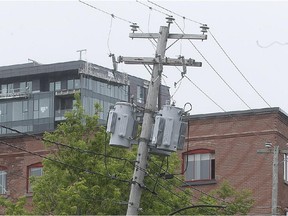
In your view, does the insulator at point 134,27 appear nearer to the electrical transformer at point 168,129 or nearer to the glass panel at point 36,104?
the electrical transformer at point 168,129

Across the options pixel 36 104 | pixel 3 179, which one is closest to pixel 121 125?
pixel 3 179

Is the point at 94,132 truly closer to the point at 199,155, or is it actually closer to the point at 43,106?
the point at 199,155

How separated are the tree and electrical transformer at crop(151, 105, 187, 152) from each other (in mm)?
7973

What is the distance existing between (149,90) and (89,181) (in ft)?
30.8

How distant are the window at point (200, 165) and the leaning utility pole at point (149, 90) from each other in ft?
70.9

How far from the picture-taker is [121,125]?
2838cm

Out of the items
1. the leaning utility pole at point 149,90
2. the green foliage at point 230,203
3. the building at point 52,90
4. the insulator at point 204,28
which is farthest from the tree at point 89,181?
the building at point 52,90

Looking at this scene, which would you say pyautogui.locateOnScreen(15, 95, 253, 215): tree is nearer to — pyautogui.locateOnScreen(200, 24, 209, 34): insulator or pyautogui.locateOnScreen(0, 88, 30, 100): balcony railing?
pyautogui.locateOnScreen(200, 24, 209, 34): insulator

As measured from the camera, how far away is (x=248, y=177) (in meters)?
50.2

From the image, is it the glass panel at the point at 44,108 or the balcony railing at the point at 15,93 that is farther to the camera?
the balcony railing at the point at 15,93

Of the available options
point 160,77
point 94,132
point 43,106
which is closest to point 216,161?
point 94,132

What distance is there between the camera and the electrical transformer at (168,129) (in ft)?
92.0

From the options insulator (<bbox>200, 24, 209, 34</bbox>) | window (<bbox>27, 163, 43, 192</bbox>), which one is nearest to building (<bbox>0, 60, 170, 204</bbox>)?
window (<bbox>27, 163, 43, 192</bbox>)

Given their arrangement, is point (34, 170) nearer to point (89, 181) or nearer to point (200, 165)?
point (200, 165)
